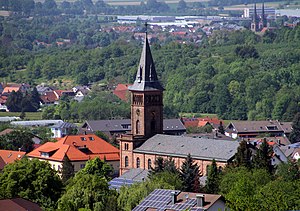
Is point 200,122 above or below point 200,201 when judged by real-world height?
below

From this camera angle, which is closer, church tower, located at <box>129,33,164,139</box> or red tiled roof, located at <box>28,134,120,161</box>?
church tower, located at <box>129,33,164,139</box>

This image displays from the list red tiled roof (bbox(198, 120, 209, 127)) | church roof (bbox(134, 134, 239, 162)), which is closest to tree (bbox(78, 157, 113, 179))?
church roof (bbox(134, 134, 239, 162))

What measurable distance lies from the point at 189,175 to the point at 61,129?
4590 cm

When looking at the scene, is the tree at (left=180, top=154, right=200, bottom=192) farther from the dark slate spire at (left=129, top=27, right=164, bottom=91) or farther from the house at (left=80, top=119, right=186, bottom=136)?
the house at (left=80, top=119, right=186, bottom=136)

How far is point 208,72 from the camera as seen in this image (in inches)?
6344

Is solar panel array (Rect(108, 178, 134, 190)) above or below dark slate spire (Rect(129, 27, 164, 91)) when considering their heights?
below

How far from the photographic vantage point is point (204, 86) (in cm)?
14875

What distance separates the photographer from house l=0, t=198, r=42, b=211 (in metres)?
52.4

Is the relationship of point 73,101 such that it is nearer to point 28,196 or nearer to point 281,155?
point 281,155

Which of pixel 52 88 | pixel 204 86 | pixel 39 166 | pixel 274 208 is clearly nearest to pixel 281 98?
pixel 204 86

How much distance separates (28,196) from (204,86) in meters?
87.4

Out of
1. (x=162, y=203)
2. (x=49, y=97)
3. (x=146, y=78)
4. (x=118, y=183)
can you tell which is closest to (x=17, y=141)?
(x=146, y=78)

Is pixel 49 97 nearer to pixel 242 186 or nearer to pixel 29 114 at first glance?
pixel 29 114

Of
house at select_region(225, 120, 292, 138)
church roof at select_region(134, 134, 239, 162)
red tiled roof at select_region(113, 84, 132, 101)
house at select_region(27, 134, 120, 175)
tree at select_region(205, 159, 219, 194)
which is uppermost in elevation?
tree at select_region(205, 159, 219, 194)
